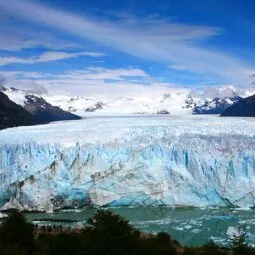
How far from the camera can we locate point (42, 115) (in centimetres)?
7600

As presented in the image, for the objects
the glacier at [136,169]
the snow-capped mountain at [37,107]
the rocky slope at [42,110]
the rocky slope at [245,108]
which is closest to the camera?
the glacier at [136,169]

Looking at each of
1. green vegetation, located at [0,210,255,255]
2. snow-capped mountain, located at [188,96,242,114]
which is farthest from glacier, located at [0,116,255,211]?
snow-capped mountain, located at [188,96,242,114]

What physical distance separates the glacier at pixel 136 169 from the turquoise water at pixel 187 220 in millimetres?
656

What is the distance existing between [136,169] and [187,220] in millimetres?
3576

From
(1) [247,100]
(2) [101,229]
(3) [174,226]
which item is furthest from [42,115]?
(2) [101,229]

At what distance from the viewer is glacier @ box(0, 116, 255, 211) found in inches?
867

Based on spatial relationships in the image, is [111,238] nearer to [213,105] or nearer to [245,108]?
[245,108]

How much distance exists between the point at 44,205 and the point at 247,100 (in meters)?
39.2

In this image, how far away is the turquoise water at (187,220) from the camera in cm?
1794

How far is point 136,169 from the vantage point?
883 inches

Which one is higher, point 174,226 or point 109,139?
point 109,139

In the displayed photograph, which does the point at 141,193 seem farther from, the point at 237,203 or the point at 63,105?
the point at 63,105

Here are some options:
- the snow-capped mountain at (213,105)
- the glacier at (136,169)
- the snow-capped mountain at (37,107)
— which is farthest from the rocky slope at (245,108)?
the snow-capped mountain at (213,105)

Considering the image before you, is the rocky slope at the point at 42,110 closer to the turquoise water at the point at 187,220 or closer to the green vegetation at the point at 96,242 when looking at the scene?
the turquoise water at the point at 187,220
